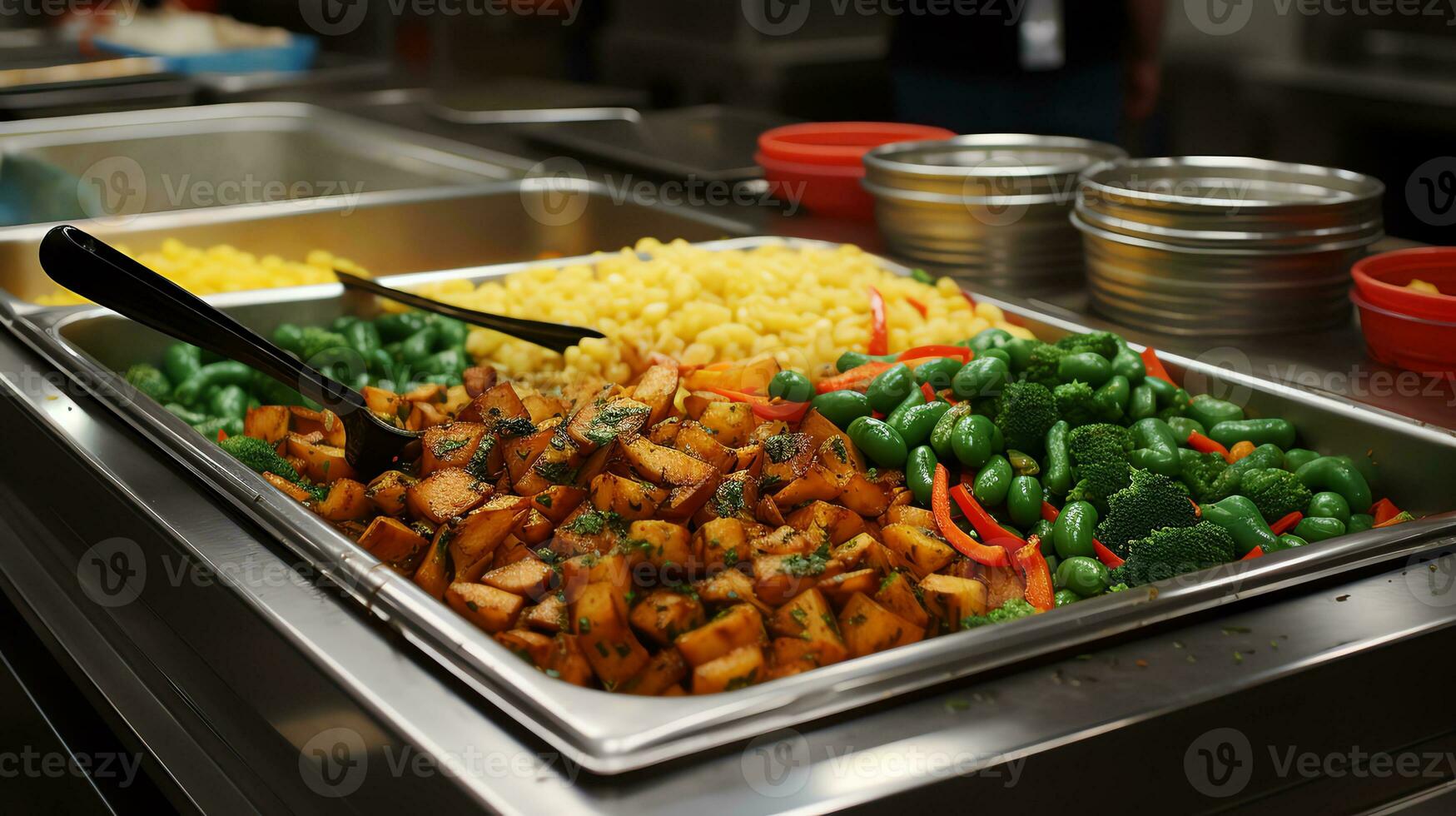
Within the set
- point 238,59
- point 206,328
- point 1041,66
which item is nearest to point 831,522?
point 206,328

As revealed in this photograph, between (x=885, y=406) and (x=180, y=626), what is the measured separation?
0.99 metres

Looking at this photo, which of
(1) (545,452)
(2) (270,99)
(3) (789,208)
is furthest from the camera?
(2) (270,99)

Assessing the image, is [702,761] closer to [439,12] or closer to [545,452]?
[545,452]

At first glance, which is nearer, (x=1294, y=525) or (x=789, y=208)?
(x=1294, y=525)

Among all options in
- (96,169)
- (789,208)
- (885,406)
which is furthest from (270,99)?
(885,406)

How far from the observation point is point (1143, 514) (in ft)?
4.87

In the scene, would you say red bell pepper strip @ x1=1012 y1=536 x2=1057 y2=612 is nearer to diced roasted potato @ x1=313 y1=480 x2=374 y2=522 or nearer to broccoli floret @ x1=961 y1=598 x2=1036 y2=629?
broccoli floret @ x1=961 y1=598 x2=1036 y2=629

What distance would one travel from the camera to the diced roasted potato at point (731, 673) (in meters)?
1.09

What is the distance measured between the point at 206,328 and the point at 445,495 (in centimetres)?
49

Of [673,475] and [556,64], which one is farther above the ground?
[556,64]

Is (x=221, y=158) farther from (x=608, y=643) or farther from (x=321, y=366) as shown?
(x=608, y=643)

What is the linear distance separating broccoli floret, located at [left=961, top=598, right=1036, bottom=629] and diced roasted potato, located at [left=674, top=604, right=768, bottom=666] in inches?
9.8

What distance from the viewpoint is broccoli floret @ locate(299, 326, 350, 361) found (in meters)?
2.24

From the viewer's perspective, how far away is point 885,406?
1.79m
